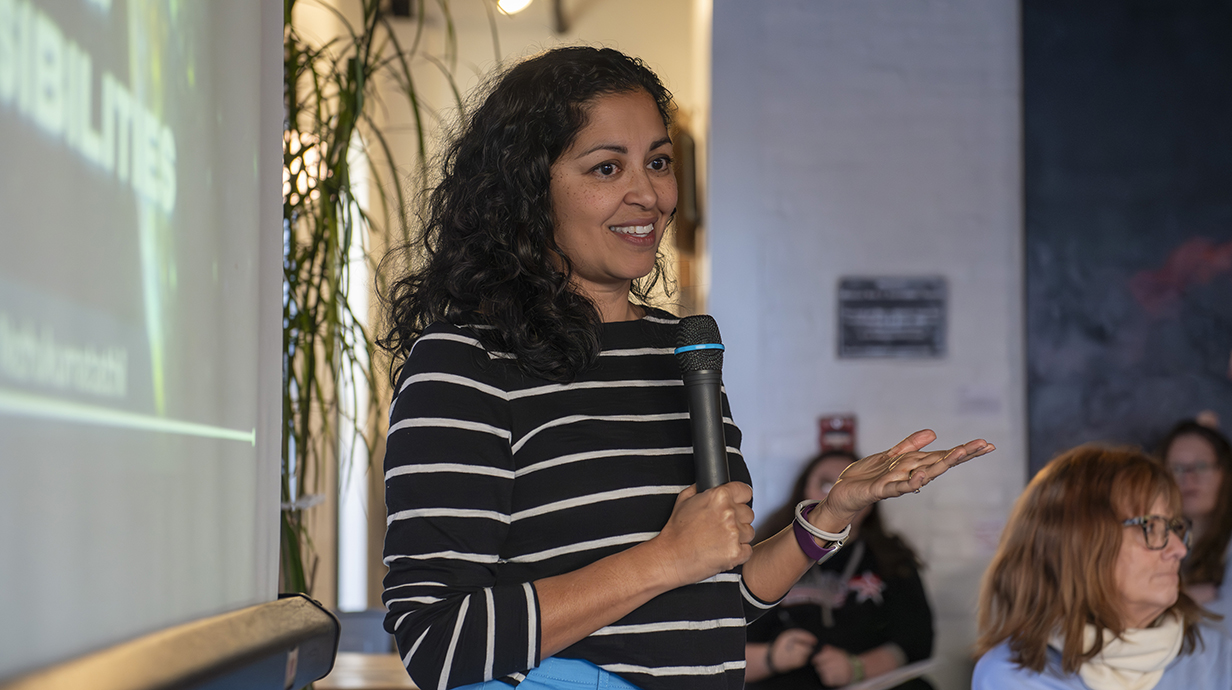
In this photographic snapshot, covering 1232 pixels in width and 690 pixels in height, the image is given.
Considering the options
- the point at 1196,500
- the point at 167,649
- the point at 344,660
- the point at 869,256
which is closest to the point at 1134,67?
the point at 869,256

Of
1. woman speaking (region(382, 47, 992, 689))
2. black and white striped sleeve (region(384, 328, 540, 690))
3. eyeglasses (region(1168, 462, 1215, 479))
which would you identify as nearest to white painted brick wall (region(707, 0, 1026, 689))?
eyeglasses (region(1168, 462, 1215, 479))

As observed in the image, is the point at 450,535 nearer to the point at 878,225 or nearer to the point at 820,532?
the point at 820,532

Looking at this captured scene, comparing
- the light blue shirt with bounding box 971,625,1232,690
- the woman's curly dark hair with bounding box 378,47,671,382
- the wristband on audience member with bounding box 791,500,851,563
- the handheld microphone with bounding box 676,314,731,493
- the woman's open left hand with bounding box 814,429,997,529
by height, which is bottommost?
the light blue shirt with bounding box 971,625,1232,690

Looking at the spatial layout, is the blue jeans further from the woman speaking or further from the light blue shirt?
the light blue shirt

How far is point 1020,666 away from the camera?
194cm

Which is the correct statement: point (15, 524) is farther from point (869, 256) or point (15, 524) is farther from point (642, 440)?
point (869, 256)

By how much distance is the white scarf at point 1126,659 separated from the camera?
1908 millimetres

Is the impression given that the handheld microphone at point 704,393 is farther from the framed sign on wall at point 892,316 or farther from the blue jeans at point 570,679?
the framed sign on wall at point 892,316

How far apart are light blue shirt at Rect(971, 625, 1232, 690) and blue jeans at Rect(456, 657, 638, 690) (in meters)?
1.23

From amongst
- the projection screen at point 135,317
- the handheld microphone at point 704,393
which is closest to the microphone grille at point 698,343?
the handheld microphone at point 704,393

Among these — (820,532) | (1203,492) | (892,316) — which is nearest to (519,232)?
(820,532)

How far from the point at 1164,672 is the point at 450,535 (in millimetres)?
1658

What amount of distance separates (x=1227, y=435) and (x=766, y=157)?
174 centimetres

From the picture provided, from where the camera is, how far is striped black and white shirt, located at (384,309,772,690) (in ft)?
3.05
